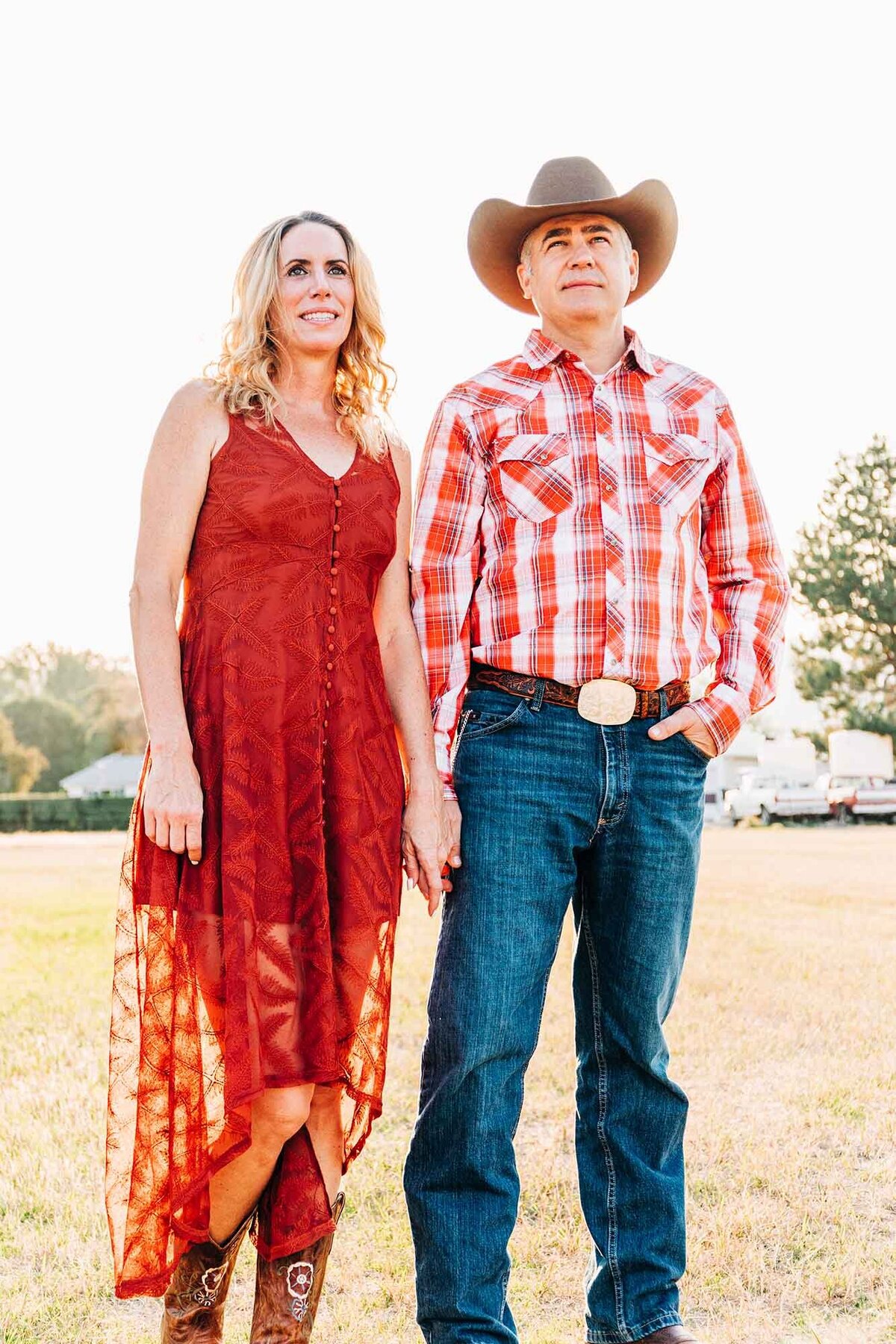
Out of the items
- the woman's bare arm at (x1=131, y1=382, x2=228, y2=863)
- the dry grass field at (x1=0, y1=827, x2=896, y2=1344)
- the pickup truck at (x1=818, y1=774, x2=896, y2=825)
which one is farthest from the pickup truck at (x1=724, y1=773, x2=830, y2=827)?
the woman's bare arm at (x1=131, y1=382, x2=228, y2=863)

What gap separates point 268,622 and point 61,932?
27.8 feet

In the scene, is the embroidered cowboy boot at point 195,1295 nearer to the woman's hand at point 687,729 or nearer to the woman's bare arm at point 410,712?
the woman's bare arm at point 410,712

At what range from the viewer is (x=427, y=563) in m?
2.83

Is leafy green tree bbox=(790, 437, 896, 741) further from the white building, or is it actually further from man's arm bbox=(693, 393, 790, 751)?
man's arm bbox=(693, 393, 790, 751)

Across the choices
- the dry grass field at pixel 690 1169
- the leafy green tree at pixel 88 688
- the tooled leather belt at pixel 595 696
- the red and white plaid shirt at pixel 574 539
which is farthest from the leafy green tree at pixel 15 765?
the tooled leather belt at pixel 595 696

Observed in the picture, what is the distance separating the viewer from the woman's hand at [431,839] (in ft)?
8.75

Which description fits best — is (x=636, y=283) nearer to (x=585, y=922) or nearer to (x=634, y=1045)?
(x=585, y=922)

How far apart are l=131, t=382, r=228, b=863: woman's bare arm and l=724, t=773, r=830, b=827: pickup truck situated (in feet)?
109

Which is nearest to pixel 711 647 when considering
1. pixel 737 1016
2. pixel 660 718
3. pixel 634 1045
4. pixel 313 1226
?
pixel 660 718

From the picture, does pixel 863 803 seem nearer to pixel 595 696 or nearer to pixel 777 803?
pixel 777 803

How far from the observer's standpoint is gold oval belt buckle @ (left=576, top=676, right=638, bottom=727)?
2.72 meters

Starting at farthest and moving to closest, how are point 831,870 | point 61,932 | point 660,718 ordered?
point 831,870 → point 61,932 → point 660,718

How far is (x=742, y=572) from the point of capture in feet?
10.0

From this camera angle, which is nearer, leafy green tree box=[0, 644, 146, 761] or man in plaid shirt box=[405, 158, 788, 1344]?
man in plaid shirt box=[405, 158, 788, 1344]
